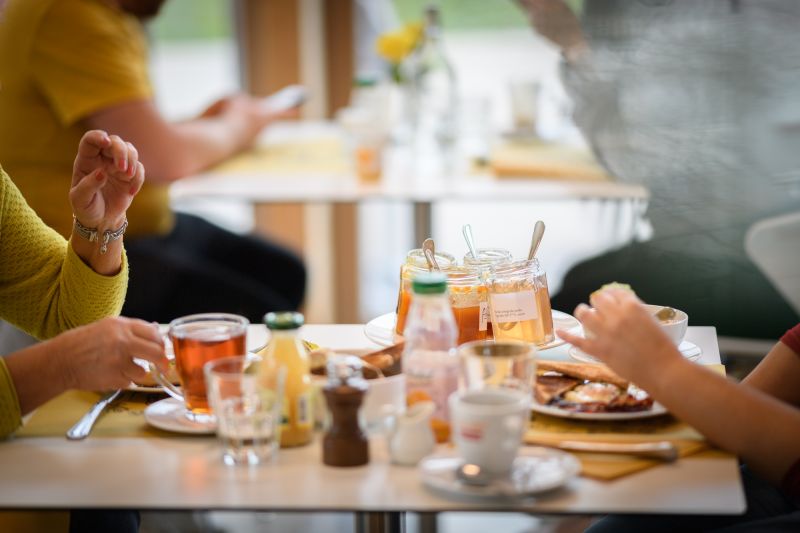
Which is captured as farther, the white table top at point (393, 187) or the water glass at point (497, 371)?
the white table top at point (393, 187)

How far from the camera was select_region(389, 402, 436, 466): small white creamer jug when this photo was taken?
3.61 ft

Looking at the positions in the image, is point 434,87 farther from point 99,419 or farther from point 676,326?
point 99,419

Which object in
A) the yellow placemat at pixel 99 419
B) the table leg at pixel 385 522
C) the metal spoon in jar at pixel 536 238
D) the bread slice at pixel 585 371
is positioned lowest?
the table leg at pixel 385 522

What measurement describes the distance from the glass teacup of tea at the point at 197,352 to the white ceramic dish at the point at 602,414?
1.18 feet

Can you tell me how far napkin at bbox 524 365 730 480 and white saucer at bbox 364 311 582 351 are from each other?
0.90 ft

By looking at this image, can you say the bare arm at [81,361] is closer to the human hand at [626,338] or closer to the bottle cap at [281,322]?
the bottle cap at [281,322]

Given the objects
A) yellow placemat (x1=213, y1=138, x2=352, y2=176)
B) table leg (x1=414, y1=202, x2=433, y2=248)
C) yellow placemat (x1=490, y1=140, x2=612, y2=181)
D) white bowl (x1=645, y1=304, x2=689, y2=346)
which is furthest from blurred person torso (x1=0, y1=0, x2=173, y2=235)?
white bowl (x1=645, y1=304, x2=689, y2=346)

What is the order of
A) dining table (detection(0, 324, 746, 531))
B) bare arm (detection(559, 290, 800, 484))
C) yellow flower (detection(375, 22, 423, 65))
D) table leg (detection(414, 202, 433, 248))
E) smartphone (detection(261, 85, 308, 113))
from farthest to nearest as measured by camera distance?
smartphone (detection(261, 85, 308, 113)) < yellow flower (detection(375, 22, 423, 65)) < table leg (detection(414, 202, 433, 248)) < bare arm (detection(559, 290, 800, 484)) < dining table (detection(0, 324, 746, 531))

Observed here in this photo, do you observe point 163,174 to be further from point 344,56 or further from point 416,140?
point 344,56

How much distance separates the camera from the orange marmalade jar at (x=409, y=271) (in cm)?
148

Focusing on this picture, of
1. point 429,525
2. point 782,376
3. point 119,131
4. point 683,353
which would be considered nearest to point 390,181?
point 119,131

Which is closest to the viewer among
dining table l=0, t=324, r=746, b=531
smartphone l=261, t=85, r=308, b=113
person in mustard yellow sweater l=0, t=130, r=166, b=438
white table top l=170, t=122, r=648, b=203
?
dining table l=0, t=324, r=746, b=531

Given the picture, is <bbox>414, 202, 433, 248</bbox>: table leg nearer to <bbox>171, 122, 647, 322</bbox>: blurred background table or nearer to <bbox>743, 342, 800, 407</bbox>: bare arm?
<bbox>171, 122, 647, 322</bbox>: blurred background table

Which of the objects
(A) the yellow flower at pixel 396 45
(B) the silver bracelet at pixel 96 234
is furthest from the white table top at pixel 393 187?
(B) the silver bracelet at pixel 96 234
